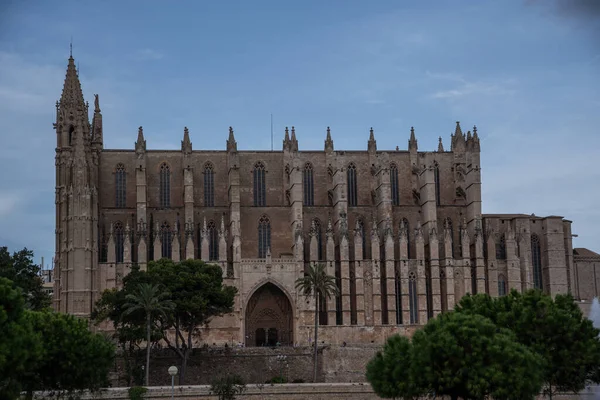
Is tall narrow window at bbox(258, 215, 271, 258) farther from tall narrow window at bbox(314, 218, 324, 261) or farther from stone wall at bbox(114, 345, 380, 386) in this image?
stone wall at bbox(114, 345, 380, 386)

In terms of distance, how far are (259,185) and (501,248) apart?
23.3m

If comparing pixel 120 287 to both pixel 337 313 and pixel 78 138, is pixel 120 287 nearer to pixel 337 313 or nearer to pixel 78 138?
pixel 78 138

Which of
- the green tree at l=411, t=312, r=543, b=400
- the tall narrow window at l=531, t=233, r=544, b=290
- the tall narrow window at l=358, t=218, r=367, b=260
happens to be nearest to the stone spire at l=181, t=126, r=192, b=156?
the tall narrow window at l=358, t=218, r=367, b=260

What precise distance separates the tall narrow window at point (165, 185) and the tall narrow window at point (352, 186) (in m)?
16.8

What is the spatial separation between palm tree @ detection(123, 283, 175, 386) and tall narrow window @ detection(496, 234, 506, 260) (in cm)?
3607

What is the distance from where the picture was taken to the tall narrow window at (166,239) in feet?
304

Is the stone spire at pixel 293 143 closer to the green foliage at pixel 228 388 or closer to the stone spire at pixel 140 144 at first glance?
the stone spire at pixel 140 144

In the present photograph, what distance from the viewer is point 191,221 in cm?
9338

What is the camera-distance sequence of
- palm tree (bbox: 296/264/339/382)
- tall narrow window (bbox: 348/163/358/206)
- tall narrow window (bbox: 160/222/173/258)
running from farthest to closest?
tall narrow window (bbox: 348/163/358/206)
tall narrow window (bbox: 160/222/173/258)
palm tree (bbox: 296/264/339/382)

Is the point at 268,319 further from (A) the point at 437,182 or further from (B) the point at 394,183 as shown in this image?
(A) the point at 437,182

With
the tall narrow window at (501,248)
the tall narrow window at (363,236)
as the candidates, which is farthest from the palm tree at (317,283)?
the tall narrow window at (501,248)

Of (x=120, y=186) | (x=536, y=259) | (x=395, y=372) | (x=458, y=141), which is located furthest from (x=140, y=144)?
(x=395, y=372)

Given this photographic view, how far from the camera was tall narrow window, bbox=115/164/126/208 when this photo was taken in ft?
312

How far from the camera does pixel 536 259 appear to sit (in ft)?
331
